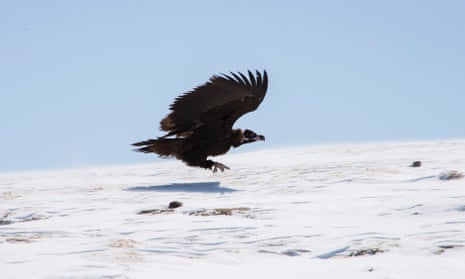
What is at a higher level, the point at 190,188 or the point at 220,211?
the point at 190,188

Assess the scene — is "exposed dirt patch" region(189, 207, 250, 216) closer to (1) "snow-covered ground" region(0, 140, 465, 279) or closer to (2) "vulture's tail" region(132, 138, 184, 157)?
(1) "snow-covered ground" region(0, 140, 465, 279)

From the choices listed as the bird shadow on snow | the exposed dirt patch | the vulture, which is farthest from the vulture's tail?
the exposed dirt patch

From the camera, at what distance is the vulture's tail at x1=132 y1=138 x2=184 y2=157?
1136 cm

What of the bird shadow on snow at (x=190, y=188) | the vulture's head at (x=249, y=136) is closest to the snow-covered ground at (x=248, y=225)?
the bird shadow on snow at (x=190, y=188)

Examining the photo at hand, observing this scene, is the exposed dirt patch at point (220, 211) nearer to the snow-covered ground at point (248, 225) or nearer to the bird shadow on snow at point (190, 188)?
the snow-covered ground at point (248, 225)

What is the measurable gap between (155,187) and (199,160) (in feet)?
5.03

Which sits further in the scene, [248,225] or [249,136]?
[249,136]

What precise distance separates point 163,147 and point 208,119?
2.37 ft

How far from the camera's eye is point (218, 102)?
36.4 feet

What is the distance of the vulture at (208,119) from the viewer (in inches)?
434

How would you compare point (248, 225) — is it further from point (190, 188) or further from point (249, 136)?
point (249, 136)

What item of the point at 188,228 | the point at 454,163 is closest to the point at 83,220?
the point at 188,228

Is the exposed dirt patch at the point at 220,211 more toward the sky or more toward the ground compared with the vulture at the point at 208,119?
more toward the ground

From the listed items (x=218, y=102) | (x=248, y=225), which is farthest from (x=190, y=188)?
(x=248, y=225)
